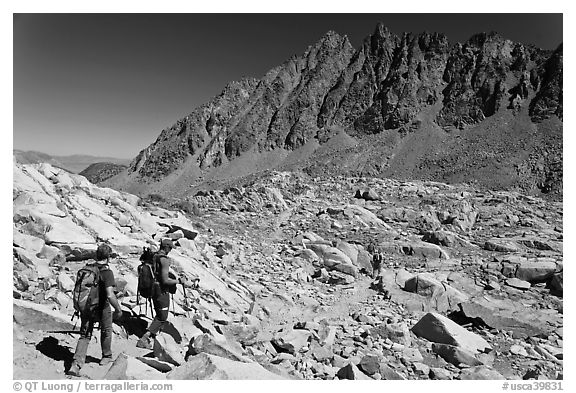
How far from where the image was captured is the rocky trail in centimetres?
557

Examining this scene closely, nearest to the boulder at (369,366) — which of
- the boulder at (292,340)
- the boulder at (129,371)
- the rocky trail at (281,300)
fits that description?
the rocky trail at (281,300)

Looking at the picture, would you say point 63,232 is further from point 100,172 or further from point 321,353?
point 100,172

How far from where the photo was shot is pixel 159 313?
5.84 meters

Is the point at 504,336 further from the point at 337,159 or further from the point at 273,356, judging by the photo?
the point at 337,159

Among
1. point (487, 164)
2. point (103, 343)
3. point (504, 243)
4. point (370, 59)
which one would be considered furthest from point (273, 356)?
point (370, 59)

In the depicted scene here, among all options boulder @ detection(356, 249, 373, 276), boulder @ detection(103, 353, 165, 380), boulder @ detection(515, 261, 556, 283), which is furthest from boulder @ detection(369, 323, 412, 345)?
boulder @ detection(515, 261, 556, 283)

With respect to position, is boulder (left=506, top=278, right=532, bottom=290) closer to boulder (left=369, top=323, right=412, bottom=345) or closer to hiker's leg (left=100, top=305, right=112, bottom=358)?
boulder (left=369, top=323, right=412, bottom=345)

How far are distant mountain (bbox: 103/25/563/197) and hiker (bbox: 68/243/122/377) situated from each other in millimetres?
56671

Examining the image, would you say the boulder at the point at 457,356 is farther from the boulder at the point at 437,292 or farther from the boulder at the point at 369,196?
the boulder at the point at 369,196

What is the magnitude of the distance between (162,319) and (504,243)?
717 inches

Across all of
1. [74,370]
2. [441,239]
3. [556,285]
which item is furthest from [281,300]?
[441,239]

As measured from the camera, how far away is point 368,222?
2075 centimetres

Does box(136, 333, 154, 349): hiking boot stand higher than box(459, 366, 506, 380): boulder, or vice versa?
box(136, 333, 154, 349): hiking boot

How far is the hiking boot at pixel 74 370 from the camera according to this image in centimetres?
479
